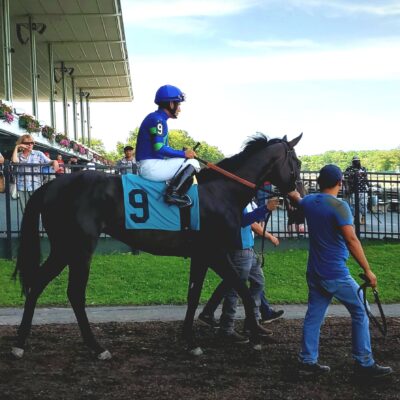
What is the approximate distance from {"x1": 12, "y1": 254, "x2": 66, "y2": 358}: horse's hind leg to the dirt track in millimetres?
216

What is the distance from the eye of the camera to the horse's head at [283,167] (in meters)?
5.97

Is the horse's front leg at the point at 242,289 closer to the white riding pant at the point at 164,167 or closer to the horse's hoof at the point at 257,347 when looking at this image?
the horse's hoof at the point at 257,347

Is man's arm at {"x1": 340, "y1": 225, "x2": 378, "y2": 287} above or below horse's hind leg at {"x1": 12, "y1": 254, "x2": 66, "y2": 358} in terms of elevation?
above

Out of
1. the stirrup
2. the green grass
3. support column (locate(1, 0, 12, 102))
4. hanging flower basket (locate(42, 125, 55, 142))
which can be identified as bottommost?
the green grass

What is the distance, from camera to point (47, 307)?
760 cm

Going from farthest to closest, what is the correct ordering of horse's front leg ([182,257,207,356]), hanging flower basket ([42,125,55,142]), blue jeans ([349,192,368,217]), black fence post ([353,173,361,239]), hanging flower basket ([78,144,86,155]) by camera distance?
hanging flower basket ([78,144,86,155])
hanging flower basket ([42,125,55,142])
blue jeans ([349,192,368,217])
black fence post ([353,173,361,239])
horse's front leg ([182,257,207,356])

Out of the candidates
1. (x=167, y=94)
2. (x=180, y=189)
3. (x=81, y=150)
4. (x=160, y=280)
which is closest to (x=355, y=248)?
(x=180, y=189)

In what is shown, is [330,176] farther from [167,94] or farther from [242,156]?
[167,94]

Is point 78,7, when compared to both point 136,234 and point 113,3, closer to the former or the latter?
point 113,3

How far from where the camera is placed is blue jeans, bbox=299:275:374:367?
4.47 m

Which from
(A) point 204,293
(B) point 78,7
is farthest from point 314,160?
(A) point 204,293

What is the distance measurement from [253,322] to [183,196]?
1444 mm

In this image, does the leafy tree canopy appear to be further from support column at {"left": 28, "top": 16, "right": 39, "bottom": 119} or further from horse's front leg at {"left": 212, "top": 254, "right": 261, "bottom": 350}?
horse's front leg at {"left": 212, "top": 254, "right": 261, "bottom": 350}

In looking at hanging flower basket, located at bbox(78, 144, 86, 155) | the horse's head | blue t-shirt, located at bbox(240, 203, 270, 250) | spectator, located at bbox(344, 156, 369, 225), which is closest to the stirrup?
blue t-shirt, located at bbox(240, 203, 270, 250)
